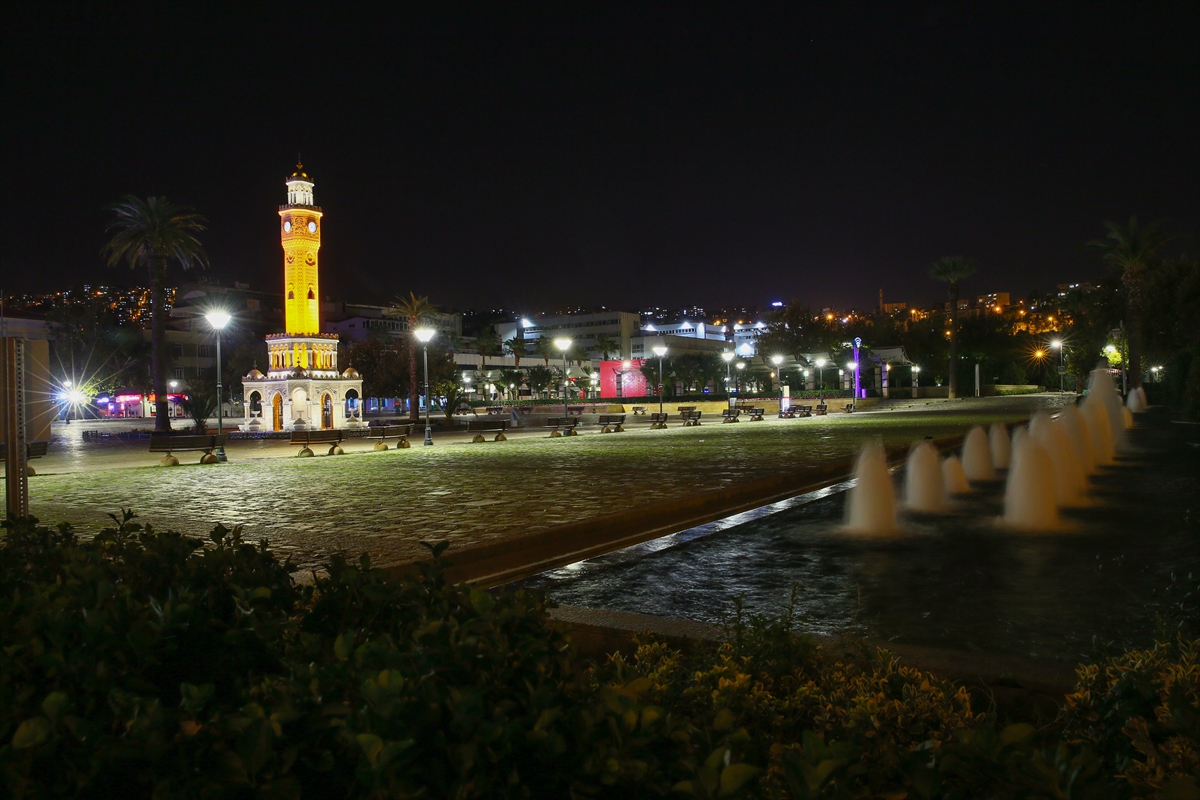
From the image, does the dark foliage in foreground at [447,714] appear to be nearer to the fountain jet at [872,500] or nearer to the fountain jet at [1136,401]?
the fountain jet at [872,500]

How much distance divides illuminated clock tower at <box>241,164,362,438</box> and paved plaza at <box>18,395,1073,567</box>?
854 inches

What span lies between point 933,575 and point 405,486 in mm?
10759

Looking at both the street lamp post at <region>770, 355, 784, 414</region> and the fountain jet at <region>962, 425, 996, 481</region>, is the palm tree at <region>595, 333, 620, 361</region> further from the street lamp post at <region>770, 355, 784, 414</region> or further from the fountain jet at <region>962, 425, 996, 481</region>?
the fountain jet at <region>962, 425, 996, 481</region>

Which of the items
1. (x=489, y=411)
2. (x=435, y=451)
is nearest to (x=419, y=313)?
(x=489, y=411)

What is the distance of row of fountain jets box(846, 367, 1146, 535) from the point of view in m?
10.9

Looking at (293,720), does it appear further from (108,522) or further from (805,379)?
(805,379)

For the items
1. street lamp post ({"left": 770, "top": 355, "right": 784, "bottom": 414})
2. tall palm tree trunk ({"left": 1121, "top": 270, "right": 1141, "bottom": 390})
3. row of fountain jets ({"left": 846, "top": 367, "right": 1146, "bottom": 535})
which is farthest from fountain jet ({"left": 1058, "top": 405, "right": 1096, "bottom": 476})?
street lamp post ({"left": 770, "top": 355, "right": 784, "bottom": 414})

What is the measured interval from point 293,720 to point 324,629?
1.25 metres

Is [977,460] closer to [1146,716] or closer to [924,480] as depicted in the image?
[924,480]

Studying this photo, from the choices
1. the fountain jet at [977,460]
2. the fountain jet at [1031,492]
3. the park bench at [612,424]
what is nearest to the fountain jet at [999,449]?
the fountain jet at [977,460]

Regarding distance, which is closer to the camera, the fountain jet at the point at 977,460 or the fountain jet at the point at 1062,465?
the fountain jet at the point at 1062,465

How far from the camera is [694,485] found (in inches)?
587

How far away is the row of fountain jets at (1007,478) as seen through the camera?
35.9 ft

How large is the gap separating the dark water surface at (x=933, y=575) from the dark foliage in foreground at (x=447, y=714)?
2.61 m
